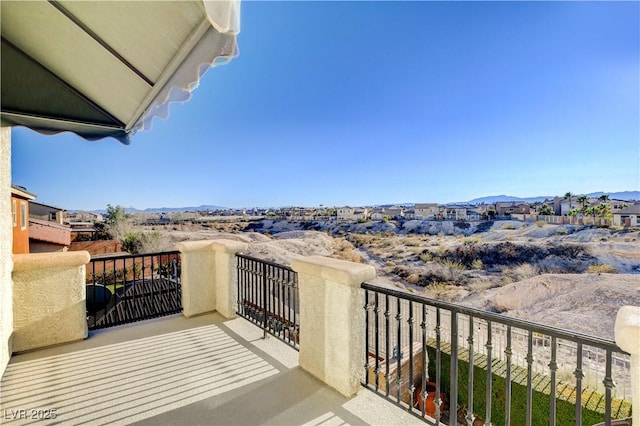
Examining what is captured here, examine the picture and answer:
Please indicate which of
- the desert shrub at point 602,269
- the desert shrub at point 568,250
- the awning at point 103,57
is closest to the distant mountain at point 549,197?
the desert shrub at point 568,250

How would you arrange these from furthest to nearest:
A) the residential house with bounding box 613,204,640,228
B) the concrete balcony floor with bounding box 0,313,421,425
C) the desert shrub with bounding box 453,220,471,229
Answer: the desert shrub with bounding box 453,220,471,229 → the residential house with bounding box 613,204,640,228 → the concrete balcony floor with bounding box 0,313,421,425

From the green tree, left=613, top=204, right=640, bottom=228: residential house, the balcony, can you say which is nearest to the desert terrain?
left=613, top=204, right=640, bottom=228: residential house

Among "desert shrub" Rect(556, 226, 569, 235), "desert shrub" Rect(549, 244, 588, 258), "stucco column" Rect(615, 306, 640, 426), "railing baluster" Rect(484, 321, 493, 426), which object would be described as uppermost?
"stucco column" Rect(615, 306, 640, 426)

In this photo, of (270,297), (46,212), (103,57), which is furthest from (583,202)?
(46,212)

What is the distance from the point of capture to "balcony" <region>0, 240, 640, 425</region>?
5.96 ft

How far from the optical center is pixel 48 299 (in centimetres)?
320

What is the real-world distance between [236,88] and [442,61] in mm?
10953

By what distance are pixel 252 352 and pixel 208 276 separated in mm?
1572

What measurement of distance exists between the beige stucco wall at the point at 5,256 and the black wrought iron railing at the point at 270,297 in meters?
2.34

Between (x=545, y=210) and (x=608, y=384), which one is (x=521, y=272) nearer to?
(x=545, y=210)

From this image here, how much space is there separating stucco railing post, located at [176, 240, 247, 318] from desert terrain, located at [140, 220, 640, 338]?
20.3ft

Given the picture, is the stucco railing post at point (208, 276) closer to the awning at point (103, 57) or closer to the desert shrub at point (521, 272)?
the awning at point (103, 57)

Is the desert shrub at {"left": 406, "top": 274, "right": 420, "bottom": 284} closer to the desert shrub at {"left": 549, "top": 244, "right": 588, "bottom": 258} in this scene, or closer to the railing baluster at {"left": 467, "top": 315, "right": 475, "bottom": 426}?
the desert shrub at {"left": 549, "top": 244, "right": 588, "bottom": 258}

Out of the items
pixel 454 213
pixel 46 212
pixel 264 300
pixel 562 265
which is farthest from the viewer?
pixel 454 213
